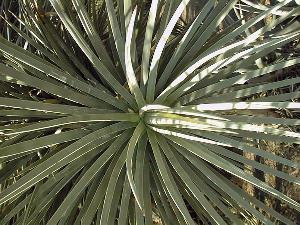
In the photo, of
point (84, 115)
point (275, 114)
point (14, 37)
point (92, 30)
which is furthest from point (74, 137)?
point (275, 114)

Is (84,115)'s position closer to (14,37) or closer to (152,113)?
(152,113)

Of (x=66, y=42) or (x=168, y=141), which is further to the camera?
(x=66, y=42)

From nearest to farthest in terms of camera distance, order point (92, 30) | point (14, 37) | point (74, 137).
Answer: point (74, 137) → point (92, 30) → point (14, 37)

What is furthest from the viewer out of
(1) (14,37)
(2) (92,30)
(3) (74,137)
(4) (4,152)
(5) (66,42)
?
(1) (14,37)

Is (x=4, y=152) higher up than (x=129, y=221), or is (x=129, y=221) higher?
(x=4, y=152)

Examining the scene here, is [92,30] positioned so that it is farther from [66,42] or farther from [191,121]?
[191,121]

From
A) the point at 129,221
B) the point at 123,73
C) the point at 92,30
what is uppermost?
the point at 92,30

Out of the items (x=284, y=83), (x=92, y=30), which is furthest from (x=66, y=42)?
(x=284, y=83)
